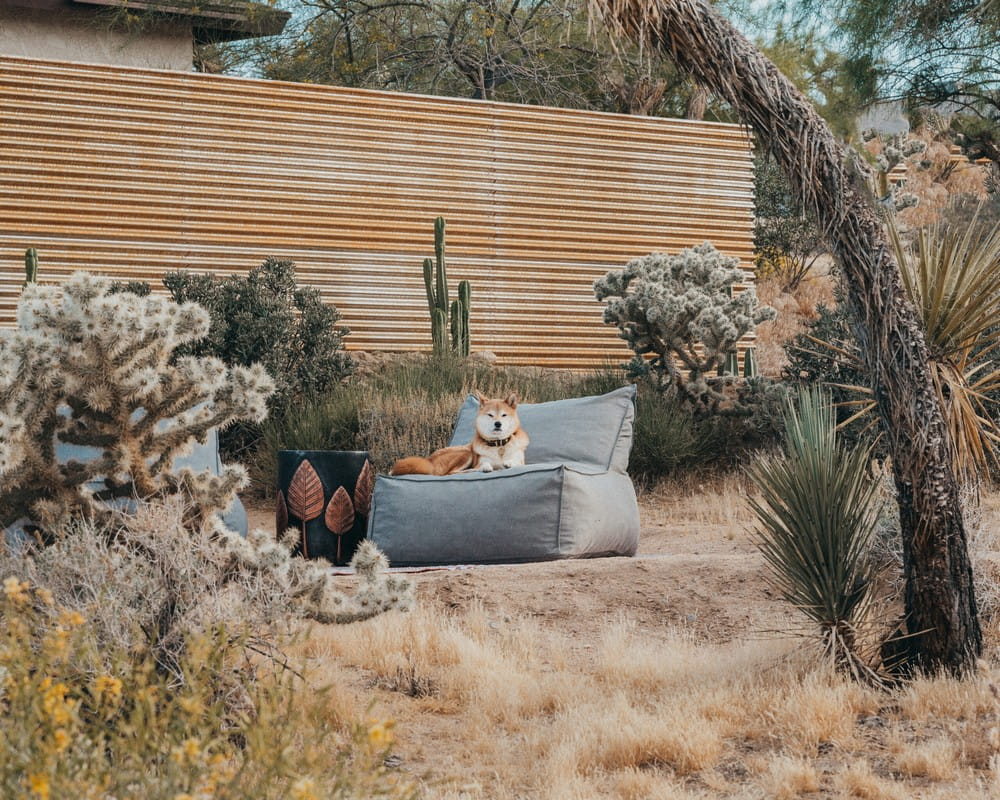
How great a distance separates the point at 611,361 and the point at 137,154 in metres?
4.96

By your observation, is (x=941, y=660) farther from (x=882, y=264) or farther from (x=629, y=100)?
(x=629, y=100)

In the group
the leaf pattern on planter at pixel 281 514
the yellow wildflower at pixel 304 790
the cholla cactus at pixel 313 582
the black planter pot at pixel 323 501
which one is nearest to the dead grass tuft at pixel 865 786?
the cholla cactus at pixel 313 582

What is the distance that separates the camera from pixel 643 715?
314 centimetres

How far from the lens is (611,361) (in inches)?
448

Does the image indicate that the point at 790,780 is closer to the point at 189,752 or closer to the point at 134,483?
the point at 189,752

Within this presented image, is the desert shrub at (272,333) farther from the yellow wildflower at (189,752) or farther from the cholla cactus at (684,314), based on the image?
the yellow wildflower at (189,752)

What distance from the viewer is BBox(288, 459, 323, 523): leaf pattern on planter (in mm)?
5398

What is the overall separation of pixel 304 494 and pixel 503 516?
3.33 ft

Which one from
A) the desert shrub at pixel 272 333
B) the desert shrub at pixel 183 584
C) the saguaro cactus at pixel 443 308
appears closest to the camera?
the desert shrub at pixel 183 584

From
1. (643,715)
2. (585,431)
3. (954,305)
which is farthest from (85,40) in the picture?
(643,715)

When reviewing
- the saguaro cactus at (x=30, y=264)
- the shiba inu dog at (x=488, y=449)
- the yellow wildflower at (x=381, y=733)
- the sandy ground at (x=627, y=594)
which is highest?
the saguaro cactus at (x=30, y=264)

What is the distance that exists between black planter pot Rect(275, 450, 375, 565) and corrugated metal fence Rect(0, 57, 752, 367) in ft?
16.8

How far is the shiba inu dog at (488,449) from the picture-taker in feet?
18.5

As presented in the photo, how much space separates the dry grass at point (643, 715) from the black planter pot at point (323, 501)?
1.28 m
